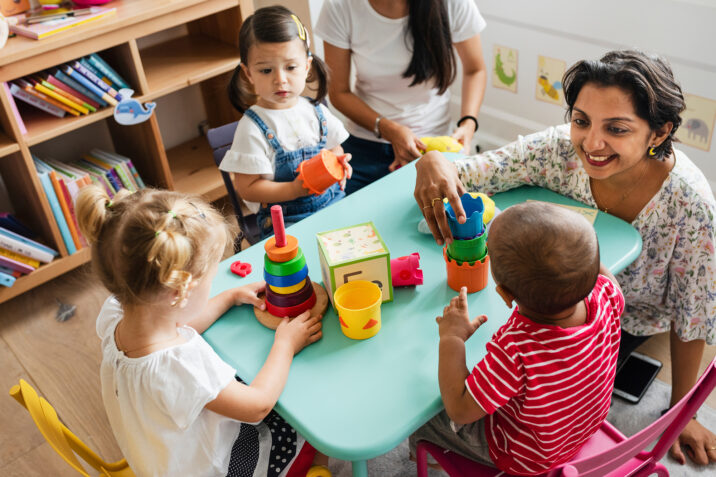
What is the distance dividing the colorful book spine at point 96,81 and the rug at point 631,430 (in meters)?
1.61

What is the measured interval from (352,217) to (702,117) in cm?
158

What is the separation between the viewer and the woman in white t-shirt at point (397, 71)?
213cm

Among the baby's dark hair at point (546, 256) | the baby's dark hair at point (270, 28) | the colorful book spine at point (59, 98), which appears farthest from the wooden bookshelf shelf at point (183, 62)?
the baby's dark hair at point (546, 256)

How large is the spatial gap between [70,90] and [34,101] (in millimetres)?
131

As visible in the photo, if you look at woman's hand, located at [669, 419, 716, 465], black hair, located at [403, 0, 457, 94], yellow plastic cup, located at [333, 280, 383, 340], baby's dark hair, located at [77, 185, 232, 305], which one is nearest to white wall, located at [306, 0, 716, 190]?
black hair, located at [403, 0, 457, 94]

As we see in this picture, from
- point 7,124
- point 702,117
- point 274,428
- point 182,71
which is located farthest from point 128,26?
point 702,117

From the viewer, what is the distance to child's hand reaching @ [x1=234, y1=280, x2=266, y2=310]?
4.34 ft

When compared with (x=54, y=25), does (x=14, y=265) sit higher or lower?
lower

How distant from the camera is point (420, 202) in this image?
1.52m

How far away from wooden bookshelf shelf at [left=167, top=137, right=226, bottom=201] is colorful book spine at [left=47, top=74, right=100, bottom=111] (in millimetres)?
514

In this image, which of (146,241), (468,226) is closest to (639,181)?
(468,226)

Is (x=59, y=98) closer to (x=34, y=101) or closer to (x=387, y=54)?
(x=34, y=101)

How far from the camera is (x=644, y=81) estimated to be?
1.36 metres

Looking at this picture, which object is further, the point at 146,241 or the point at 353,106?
the point at 353,106
